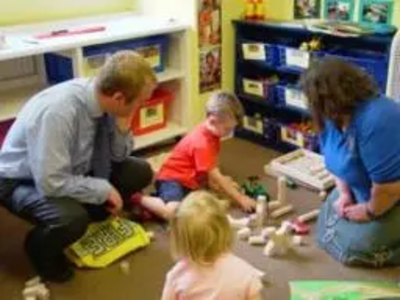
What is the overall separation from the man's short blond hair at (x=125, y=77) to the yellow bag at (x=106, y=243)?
0.50 m

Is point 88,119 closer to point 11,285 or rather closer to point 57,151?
point 57,151

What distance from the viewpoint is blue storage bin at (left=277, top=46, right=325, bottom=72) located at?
8.55 feet

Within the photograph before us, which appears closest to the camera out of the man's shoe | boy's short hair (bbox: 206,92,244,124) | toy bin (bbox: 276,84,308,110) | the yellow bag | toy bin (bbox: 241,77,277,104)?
the man's shoe

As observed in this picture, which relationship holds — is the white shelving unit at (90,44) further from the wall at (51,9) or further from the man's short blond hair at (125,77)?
the man's short blond hair at (125,77)

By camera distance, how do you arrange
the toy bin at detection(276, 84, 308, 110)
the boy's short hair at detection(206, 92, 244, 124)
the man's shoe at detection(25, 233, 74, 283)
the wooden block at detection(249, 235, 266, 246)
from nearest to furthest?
the man's shoe at detection(25, 233, 74, 283), the wooden block at detection(249, 235, 266, 246), the boy's short hair at detection(206, 92, 244, 124), the toy bin at detection(276, 84, 308, 110)

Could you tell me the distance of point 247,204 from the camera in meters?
2.25

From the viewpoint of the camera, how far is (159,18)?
2.93 meters

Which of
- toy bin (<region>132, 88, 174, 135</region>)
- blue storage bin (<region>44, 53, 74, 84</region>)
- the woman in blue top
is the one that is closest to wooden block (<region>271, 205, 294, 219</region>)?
the woman in blue top

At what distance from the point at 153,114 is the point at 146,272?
3.69 feet

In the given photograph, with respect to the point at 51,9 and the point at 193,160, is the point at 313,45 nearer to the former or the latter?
the point at 193,160

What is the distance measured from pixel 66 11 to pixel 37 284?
149cm

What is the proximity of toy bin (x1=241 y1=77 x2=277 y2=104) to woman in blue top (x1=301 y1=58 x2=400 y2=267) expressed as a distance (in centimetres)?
93

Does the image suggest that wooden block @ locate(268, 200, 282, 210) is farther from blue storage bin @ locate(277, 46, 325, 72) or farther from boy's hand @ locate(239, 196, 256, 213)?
blue storage bin @ locate(277, 46, 325, 72)

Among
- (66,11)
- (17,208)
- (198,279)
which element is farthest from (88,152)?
(66,11)
